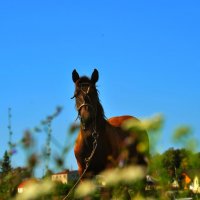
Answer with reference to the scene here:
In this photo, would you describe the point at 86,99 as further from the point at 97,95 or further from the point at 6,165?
the point at 6,165

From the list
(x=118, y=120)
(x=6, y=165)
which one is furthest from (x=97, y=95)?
(x=6, y=165)

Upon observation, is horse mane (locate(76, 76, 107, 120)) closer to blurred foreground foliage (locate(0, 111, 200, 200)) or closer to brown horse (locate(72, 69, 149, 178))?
brown horse (locate(72, 69, 149, 178))

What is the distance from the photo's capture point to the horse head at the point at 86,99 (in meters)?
11.2

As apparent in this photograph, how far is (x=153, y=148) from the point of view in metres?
3.23

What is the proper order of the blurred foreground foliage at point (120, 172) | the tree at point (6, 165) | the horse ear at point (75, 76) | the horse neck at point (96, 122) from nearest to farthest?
the blurred foreground foliage at point (120, 172), the tree at point (6, 165), the horse neck at point (96, 122), the horse ear at point (75, 76)

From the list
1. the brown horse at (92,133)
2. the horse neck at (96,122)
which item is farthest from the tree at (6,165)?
the horse neck at (96,122)

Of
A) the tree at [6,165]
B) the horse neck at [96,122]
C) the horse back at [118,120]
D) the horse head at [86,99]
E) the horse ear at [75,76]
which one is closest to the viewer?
the tree at [6,165]

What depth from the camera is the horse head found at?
11180 millimetres

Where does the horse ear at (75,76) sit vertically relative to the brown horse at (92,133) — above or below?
above

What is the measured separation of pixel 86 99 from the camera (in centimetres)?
1131

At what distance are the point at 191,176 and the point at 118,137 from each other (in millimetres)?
8371

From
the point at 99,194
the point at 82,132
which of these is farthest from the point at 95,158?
the point at 99,194

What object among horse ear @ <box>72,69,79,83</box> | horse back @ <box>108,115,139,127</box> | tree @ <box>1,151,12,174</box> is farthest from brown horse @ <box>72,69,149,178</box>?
tree @ <box>1,151,12,174</box>

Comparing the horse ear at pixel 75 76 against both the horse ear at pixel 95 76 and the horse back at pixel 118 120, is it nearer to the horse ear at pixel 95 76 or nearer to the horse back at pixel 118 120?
the horse ear at pixel 95 76
